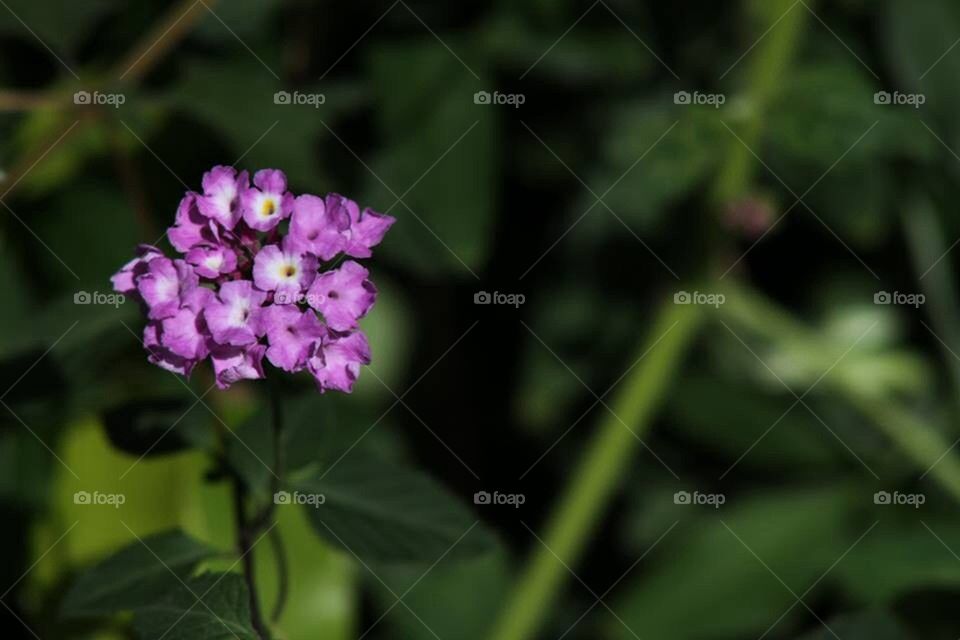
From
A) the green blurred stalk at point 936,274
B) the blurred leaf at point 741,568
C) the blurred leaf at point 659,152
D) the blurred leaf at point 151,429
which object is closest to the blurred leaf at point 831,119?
the blurred leaf at point 659,152

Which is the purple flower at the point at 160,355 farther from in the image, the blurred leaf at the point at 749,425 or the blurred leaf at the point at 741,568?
the blurred leaf at the point at 749,425

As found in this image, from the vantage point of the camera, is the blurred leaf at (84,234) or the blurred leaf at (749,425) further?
the blurred leaf at (749,425)

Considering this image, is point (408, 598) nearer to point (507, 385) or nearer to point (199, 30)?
point (507, 385)

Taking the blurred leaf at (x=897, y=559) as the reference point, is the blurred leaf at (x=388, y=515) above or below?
below

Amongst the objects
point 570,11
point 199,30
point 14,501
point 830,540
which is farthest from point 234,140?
point 830,540

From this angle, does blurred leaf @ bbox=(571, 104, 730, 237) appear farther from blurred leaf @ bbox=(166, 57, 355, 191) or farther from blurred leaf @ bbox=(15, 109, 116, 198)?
blurred leaf @ bbox=(15, 109, 116, 198)

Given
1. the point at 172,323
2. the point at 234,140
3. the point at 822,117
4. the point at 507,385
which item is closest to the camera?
the point at 172,323
